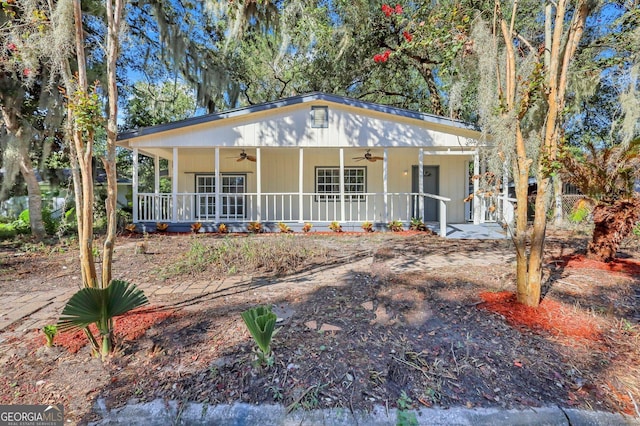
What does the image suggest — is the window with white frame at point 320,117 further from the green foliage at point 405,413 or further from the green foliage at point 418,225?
the green foliage at point 405,413

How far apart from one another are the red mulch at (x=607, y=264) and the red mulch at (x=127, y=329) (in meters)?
5.61

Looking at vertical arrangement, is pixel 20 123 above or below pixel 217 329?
above

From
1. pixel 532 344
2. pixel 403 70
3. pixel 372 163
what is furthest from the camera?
pixel 403 70

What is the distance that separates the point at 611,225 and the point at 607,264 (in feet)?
2.00

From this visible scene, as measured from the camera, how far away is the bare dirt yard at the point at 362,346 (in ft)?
6.74

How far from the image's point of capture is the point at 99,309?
2.30m

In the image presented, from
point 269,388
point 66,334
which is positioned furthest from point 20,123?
point 269,388

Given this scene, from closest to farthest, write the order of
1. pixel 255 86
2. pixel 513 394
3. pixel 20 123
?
pixel 513 394
pixel 20 123
pixel 255 86

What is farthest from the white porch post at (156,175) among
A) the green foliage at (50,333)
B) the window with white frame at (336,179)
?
the green foliage at (50,333)

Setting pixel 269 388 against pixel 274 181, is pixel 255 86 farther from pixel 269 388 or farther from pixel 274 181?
pixel 269 388

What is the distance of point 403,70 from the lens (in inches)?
549

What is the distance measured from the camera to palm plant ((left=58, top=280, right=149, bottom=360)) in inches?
87.3

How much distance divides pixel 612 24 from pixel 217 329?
12965mm

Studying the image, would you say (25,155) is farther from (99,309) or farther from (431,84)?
(431,84)
